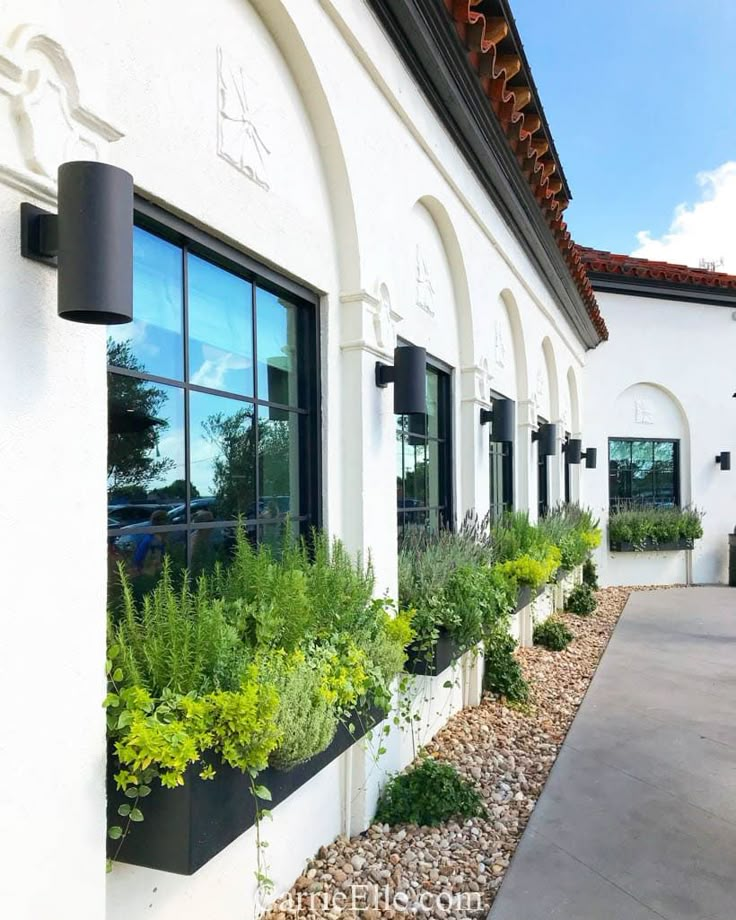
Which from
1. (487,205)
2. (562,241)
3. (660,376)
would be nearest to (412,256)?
(487,205)

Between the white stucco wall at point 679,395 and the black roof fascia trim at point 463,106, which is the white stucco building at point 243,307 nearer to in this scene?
the black roof fascia trim at point 463,106

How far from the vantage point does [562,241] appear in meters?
8.05

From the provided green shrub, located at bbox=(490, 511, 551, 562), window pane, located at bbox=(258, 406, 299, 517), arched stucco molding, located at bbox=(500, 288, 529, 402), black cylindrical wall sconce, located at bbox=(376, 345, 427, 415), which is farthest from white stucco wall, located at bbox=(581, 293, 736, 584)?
window pane, located at bbox=(258, 406, 299, 517)

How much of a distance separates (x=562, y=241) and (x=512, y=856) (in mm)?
6678

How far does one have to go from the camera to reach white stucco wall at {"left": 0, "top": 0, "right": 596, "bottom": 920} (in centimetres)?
169

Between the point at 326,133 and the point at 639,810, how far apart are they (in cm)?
378

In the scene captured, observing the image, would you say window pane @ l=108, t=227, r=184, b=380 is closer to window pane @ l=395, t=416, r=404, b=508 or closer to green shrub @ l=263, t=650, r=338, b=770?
green shrub @ l=263, t=650, r=338, b=770

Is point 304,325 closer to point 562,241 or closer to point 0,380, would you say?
point 0,380

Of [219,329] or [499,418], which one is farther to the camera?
[499,418]

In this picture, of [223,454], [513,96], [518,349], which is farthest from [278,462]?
[518,349]

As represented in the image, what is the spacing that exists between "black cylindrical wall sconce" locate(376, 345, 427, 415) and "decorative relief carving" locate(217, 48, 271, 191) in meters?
1.15

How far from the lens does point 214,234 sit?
269 centimetres

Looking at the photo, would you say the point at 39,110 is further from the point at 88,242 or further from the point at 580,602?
the point at 580,602

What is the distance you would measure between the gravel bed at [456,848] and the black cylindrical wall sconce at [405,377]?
2.16 m
